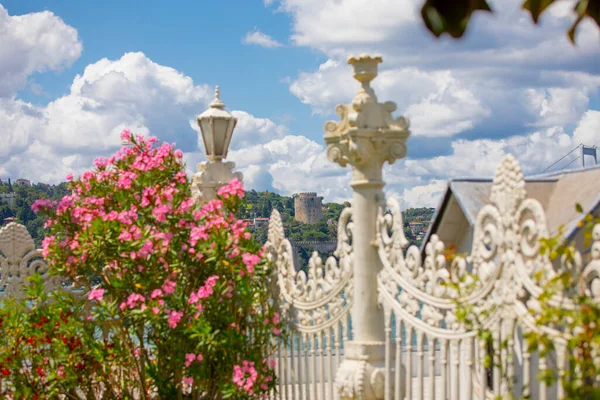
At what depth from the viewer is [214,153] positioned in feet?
23.5

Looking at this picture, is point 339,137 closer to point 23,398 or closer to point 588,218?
point 588,218

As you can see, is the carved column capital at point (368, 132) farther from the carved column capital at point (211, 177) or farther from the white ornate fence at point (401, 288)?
the carved column capital at point (211, 177)

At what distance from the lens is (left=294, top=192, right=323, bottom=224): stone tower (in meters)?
15.7

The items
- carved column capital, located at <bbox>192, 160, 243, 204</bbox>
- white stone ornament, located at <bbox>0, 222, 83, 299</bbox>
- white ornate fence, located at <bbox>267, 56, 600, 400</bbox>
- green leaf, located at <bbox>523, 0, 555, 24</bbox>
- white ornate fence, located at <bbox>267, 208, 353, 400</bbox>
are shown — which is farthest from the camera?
white stone ornament, located at <bbox>0, 222, 83, 299</bbox>

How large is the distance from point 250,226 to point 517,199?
3.23m

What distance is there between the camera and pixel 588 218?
2896 millimetres

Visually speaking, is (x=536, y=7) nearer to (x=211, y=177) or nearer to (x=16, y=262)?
(x=211, y=177)

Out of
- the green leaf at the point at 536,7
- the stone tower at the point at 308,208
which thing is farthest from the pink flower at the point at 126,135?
the stone tower at the point at 308,208

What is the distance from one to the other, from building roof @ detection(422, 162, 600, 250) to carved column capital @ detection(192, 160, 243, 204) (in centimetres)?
196

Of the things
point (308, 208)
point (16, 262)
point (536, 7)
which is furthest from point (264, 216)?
point (536, 7)

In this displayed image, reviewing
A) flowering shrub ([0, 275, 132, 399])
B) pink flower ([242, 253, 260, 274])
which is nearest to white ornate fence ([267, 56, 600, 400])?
pink flower ([242, 253, 260, 274])

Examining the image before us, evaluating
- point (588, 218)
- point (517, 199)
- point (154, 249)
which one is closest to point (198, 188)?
point (154, 249)

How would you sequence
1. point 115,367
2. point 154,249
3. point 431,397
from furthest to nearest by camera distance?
1. point 115,367
2. point 154,249
3. point 431,397

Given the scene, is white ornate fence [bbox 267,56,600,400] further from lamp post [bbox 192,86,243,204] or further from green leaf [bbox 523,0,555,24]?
green leaf [bbox 523,0,555,24]
